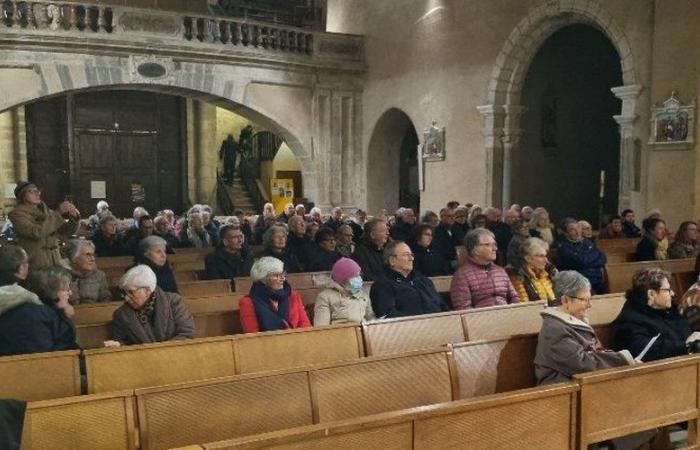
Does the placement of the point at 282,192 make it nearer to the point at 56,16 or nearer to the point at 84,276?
the point at 56,16

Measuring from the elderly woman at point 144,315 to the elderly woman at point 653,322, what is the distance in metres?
2.49

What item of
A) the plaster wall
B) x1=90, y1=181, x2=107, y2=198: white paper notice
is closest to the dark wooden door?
x1=90, y1=181, x2=107, y2=198: white paper notice

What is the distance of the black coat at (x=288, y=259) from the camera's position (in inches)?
238

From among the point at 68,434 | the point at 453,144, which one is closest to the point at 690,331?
the point at 68,434

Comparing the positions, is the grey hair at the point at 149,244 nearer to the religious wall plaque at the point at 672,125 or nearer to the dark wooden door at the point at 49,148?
the religious wall plaque at the point at 672,125

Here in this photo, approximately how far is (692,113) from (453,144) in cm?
436

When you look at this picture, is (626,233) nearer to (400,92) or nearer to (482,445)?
(400,92)

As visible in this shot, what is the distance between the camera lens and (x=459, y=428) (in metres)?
2.13

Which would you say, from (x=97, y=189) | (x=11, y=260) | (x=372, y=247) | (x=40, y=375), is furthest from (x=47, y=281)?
(x=97, y=189)

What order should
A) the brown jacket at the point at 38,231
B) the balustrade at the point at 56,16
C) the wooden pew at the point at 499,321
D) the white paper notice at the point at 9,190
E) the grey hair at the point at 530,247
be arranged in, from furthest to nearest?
the white paper notice at the point at 9,190 → the balustrade at the point at 56,16 → the brown jacket at the point at 38,231 → the grey hair at the point at 530,247 → the wooden pew at the point at 499,321

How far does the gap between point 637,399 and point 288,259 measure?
4.12 metres

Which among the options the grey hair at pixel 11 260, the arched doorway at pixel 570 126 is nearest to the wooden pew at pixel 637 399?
the grey hair at pixel 11 260

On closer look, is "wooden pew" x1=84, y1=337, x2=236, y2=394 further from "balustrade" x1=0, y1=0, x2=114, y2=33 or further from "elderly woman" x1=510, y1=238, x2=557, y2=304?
"balustrade" x1=0, y1=0, x2=114, y2=33

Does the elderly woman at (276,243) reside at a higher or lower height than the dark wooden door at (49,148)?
lower
